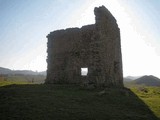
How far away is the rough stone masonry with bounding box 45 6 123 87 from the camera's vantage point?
63.2 feet

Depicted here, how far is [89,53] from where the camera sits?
21609 millimetres

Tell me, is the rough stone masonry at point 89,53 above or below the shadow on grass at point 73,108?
above

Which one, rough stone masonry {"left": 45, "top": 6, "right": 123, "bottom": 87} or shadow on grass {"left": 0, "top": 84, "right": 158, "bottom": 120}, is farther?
rough stone masonry {"left": 45, "top": 6, "right": 123, "bottom": 87}

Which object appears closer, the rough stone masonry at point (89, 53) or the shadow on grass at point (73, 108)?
the shadow on grass at point (73, 108)

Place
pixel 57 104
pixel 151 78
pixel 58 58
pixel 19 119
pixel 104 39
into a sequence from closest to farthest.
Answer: pixel 19 119 < pixel 57 104 < pixel 104 39 < pixel 58 58 < pixel 151 78

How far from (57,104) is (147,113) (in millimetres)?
5121

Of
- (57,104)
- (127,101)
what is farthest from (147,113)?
(57,104)

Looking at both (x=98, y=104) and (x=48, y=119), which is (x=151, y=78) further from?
(x=48, y=119)

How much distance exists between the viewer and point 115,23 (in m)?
24.9

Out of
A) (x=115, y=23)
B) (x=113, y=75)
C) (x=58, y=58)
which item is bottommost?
(x=113, y=75)

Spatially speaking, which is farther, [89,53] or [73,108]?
[89,53]

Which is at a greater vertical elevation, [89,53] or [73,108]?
[89,53]

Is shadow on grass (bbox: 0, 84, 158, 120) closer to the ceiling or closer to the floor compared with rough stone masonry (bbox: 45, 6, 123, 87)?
closer to the floor

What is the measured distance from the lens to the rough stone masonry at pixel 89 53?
19.2 meters
